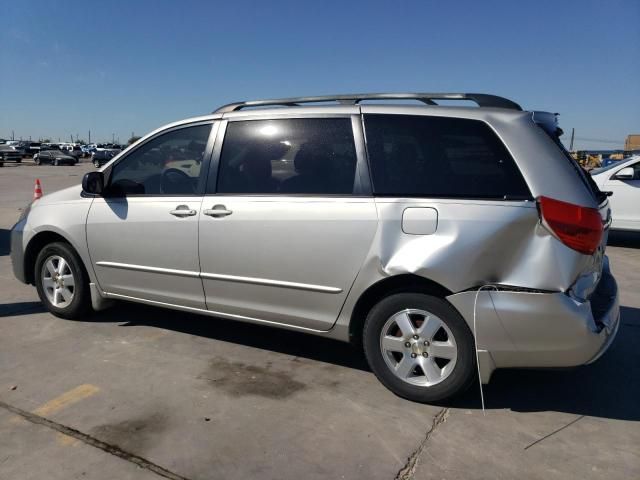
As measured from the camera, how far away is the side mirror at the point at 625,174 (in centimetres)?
871

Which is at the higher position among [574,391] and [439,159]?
[439,159]

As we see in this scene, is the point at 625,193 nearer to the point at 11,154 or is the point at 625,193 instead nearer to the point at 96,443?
the point at 96,443

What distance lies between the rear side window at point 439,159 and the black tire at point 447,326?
642 millimetres

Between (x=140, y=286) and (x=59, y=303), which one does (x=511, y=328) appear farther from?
(x=59, y=303)

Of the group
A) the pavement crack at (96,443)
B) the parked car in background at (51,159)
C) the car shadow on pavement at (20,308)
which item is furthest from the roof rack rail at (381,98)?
the parked car in background at (51,159)

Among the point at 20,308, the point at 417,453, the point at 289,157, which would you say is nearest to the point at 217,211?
the point at 289,157

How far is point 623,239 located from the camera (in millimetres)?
9945

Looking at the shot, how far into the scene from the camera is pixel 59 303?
477cm

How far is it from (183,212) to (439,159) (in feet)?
6.14

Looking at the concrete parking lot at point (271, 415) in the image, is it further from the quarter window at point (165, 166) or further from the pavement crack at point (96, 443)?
the quarter window at point (165, 166)

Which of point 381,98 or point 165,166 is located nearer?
point 381,98

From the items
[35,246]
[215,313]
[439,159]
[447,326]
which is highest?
[439,159]

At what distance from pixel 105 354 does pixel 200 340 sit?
2.36 feet

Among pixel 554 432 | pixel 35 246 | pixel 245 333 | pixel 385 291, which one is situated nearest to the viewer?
pixel 554 432
